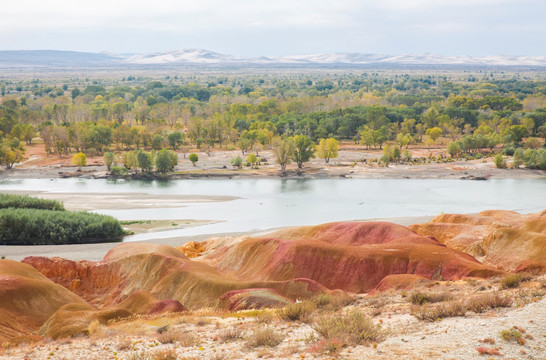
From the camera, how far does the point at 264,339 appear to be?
15805mm

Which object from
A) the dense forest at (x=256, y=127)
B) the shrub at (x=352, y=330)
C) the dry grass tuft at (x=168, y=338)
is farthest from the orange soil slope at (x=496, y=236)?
the dense forest at (x=256, y=127)

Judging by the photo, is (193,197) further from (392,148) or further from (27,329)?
(27,329)

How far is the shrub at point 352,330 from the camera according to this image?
15.3 metres

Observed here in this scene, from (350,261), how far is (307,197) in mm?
46894

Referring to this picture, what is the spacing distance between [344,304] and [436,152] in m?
90.8

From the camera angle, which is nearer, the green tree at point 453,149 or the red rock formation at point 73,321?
the red rock formation at point 73,321

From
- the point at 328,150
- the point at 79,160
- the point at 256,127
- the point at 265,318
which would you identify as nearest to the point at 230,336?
the point at 265,318

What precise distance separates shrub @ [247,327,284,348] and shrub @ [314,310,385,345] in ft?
3.85

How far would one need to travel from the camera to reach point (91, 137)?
345 feet

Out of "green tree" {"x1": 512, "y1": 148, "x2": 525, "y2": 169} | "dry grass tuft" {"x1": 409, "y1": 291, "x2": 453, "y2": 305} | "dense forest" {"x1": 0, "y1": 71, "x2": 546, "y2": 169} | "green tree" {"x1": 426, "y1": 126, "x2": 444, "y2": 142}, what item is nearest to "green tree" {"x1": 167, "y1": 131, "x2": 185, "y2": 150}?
"dense forest" {"x1": 0, "y1": 71, "x2": 546, "y2": 169}

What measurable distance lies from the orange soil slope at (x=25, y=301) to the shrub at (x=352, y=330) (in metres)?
11.0

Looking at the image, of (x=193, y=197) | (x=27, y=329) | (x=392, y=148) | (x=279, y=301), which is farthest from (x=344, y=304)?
(x=392, y=148)

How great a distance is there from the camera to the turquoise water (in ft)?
201

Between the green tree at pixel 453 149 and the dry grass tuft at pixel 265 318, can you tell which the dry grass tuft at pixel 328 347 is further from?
the green tree at pixel 453 149
